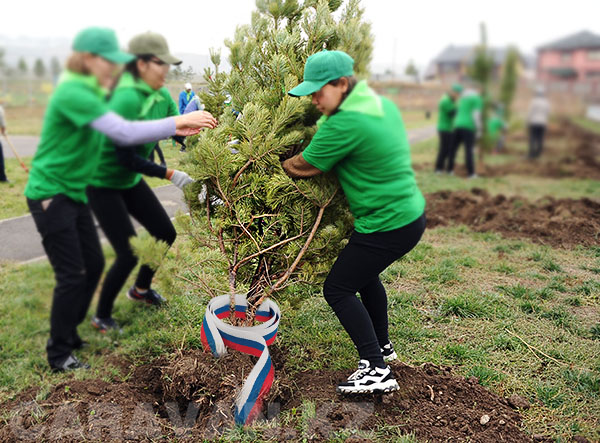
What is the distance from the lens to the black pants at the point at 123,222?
8.95 ft

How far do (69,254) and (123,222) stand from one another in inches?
16.2

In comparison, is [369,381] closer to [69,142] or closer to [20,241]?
[69,142]

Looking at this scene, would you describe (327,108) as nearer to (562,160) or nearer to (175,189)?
(175,189)

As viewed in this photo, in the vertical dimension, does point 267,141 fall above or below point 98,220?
above

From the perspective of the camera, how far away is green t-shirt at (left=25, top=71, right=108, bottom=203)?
2350 millimetres

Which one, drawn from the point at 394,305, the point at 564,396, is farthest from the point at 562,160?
the point at 564,396

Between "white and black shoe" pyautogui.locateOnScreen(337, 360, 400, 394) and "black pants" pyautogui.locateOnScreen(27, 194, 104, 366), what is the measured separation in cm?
168

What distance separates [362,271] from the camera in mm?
3061

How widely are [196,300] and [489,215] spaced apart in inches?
192

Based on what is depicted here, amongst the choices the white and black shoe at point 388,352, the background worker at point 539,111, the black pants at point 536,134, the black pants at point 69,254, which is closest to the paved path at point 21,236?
the black pants at point 69,254

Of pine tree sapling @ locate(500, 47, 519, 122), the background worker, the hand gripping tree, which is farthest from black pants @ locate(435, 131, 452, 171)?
the hand gripping tree

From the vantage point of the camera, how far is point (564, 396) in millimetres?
3250

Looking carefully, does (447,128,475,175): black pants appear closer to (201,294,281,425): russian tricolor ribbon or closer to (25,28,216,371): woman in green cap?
(201,294,281,425): russian tricolor ribbon

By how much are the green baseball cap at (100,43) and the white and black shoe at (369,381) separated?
2.24 meters
